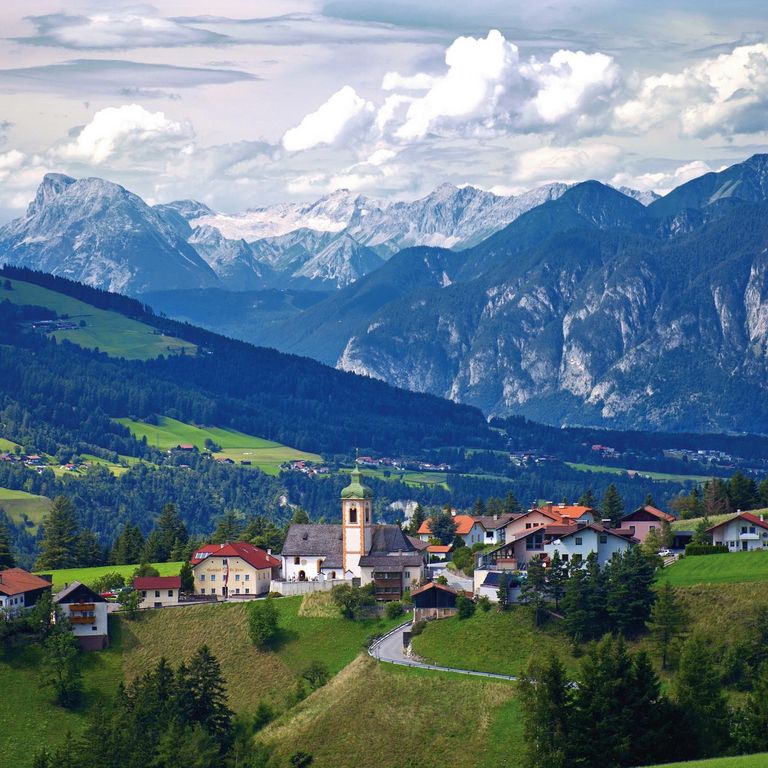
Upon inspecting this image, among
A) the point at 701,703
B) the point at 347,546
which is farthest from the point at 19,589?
the point at 701,703

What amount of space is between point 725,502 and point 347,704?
60.6 m

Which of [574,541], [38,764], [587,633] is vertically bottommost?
[38,764]

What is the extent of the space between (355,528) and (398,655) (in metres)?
28.6

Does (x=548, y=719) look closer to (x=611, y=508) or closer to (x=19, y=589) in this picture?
(x=19, y=589)

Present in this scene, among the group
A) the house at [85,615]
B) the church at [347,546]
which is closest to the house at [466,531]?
the church at [347,546]

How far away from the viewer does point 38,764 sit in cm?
9631

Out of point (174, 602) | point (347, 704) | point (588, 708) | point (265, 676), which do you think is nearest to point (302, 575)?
point (174, 602)

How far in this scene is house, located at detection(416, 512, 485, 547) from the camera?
143250mm

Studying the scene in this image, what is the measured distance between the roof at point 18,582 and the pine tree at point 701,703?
57934 mm

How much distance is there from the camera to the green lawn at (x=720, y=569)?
3969 inches

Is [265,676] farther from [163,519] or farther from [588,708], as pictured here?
[163,519]

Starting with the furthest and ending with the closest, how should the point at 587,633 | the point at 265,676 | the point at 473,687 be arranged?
the point at 265,676, the point at 587,633, the point at 473,687

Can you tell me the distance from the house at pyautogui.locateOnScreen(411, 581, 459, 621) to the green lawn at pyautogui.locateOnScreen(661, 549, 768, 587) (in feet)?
47.5

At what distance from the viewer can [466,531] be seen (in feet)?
480
